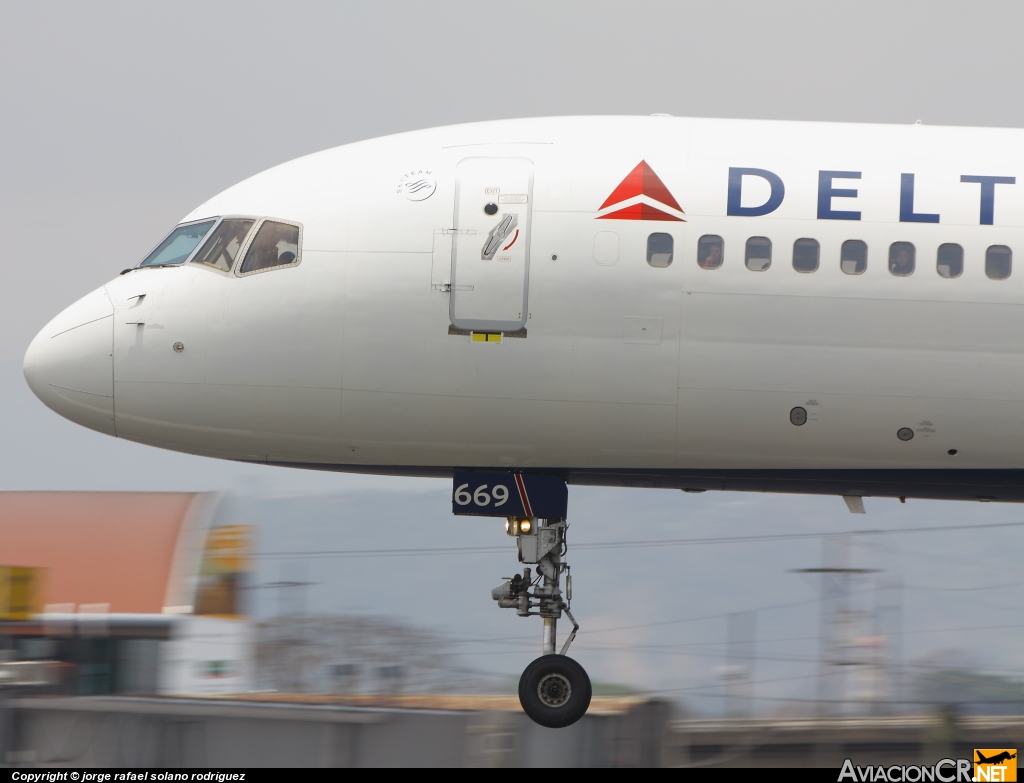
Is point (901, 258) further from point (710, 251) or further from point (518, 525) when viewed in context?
point (518, 525)

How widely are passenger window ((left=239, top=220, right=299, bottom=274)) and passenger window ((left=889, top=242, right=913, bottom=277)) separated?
20.2 ft

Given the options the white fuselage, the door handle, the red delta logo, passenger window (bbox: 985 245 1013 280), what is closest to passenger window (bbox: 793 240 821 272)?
the white fuselage

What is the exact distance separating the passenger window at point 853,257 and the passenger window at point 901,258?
0.27 m

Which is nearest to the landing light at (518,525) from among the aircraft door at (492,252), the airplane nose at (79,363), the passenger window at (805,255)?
the aircraft door at (492,252)

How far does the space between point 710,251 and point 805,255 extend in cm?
97

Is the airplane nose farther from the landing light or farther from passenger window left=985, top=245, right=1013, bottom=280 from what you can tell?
→ passenger window left=985, top=245, right=1013, bottom=280

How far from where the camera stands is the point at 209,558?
97.8ft

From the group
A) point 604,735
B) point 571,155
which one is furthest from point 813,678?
point 571,155

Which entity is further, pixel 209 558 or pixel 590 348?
pixel 209 558

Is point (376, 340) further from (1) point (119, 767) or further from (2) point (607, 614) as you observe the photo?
(2) point (607, 614)

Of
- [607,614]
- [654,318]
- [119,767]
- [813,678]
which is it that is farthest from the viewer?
[607,614]

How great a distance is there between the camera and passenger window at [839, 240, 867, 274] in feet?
40.9

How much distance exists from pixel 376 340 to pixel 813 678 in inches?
342

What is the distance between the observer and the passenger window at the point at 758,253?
12461 millimetres
